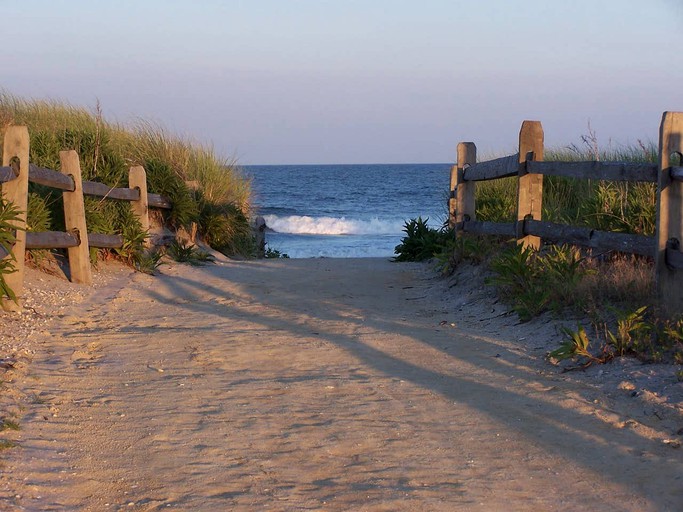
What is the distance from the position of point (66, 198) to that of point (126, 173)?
124 inches

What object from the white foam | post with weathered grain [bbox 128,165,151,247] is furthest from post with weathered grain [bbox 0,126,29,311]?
the white foam

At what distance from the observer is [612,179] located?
681 cm

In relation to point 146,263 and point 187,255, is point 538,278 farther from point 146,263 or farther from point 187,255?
point 187,255

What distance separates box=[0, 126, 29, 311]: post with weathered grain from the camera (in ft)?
25.4

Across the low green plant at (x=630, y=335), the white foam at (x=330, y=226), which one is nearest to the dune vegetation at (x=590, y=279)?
the low green plant at (x=630, y=335)

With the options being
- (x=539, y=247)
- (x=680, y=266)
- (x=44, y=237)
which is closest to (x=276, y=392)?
(x=680, y=266)

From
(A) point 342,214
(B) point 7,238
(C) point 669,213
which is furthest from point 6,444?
(A) point 342,214

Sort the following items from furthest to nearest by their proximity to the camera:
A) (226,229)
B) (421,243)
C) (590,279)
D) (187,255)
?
(226,229) → (421,243) → (187,255) → (590,279)

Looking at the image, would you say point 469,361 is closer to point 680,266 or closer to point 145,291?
point 680,266

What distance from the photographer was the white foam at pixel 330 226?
35.3 m

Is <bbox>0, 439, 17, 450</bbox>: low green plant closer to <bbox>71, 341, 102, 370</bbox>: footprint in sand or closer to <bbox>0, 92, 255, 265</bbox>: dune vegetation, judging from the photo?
<bbox>71, 341, 102, 370</bbox>: footprint in sand

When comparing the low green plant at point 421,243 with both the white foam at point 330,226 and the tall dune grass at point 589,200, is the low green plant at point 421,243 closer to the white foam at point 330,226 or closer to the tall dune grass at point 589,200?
the tall dune grass at point 589,200

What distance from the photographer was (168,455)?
4035mm

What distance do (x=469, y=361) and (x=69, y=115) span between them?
42.4 ft
